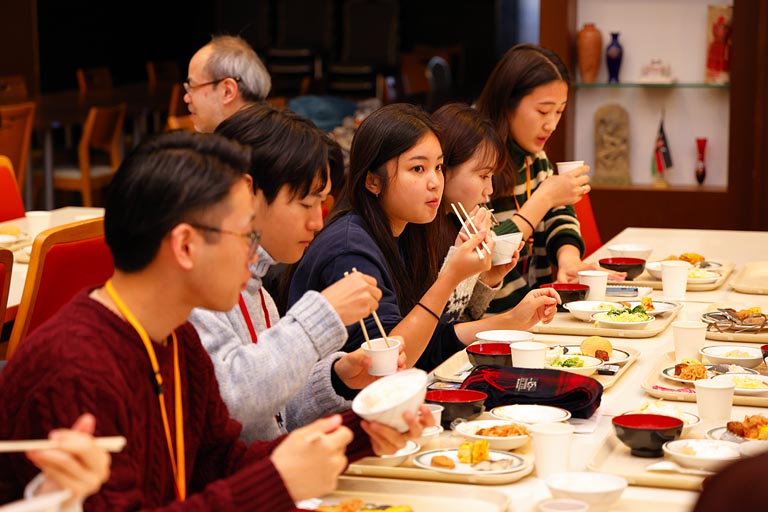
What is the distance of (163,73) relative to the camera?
40.0 feet

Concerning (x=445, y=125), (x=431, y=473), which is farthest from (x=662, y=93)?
(x=431, y=473)

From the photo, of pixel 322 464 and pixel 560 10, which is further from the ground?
pixel 560 10

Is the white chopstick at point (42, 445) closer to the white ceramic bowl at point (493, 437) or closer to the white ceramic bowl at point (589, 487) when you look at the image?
the white ceramic bowl at point (589, 487)

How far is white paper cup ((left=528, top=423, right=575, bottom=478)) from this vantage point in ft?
5.62

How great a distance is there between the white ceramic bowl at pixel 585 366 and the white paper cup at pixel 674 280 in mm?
848

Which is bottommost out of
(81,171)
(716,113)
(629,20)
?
(81,171)

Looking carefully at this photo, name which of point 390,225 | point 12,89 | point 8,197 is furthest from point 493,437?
point 12,89

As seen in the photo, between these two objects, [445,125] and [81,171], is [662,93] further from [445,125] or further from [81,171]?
[81,171]

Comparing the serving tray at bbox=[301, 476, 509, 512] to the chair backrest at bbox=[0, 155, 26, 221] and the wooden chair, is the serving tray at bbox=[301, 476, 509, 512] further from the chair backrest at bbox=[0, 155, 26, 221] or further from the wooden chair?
the wooden chair

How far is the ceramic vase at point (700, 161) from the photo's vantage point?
17.6 feet

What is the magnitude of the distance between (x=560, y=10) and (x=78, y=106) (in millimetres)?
4549

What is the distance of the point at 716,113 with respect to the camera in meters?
5.42

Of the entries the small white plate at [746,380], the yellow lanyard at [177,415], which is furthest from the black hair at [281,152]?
the small white plate at [746,380]

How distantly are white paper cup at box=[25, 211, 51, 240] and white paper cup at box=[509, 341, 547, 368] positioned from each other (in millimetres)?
2173
